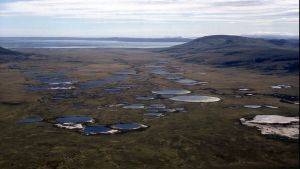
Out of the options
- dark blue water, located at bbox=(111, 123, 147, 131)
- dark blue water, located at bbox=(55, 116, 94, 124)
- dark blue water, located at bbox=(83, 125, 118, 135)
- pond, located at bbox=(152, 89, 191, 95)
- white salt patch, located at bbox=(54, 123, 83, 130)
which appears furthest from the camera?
pond, located at bbox=(152, 89, 191, 95)

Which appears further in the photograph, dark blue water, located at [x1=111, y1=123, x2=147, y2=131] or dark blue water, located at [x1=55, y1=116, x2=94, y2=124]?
dark blue water, located at [x1=55, y1=116, x2=94, y2=124]

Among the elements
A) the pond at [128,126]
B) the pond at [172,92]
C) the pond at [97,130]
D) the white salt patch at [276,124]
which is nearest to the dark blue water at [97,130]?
the pond at [97,130]

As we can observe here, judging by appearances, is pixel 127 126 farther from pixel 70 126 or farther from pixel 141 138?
pixel 70 126

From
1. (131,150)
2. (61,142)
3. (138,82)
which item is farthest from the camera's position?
(138,82)

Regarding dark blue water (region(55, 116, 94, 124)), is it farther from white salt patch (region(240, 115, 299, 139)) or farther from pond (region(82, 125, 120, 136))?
white salt patch (region(240, 115, 299, 139))

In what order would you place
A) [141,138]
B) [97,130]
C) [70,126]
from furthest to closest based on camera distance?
[70,126], [97,130], [141,138]

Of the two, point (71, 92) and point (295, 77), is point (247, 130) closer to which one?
point (71, 92)

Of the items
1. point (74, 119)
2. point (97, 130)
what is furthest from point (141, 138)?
point (74, 119)

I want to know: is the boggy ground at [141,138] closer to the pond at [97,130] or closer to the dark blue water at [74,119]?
the dark blue water at [74,119]

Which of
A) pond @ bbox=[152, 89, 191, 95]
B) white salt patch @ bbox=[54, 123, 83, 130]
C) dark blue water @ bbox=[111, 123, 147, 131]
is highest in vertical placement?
dark blue water @ bbox=[111, 123, 147, 131]

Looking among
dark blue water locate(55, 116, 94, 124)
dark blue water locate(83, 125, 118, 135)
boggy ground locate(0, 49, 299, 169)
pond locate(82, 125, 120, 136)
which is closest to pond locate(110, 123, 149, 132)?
pond locate(82, 125, 120, 136)

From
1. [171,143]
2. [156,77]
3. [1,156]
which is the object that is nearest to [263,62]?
[156,77]
